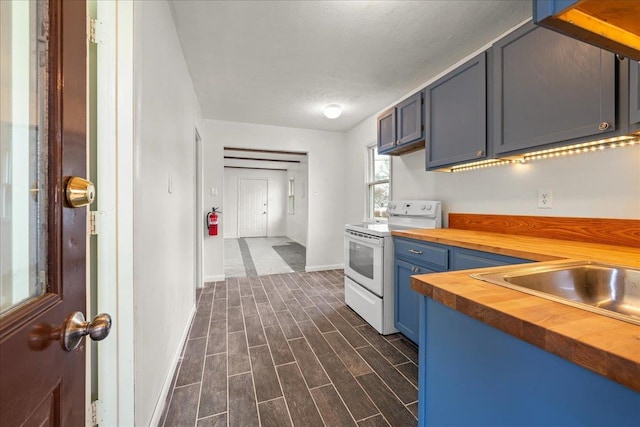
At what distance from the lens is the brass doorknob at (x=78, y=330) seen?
0.49 m

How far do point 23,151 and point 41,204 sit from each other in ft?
0.31

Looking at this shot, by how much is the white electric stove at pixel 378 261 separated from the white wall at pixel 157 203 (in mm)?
1559

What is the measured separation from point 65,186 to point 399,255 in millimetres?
2040

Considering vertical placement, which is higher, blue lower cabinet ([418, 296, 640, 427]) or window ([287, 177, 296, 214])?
window ([287, 177, 296, 214])

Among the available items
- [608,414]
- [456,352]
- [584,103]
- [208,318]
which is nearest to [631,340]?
[608,414]

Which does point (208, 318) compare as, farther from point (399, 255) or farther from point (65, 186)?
point (65, 186)

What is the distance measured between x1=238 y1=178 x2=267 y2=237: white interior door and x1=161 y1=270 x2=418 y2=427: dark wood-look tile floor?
18.3ft

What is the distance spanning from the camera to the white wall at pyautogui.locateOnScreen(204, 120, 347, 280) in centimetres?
398

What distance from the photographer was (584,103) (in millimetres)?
1267

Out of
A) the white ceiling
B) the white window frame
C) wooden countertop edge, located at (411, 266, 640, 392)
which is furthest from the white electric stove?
wooden countertop edge, located at (411, 266, 640, 392)

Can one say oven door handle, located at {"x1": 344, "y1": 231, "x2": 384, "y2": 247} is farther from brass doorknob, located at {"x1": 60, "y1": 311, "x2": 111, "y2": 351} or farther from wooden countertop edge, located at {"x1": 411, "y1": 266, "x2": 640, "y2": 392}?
brass doorknob, located at {"x1": 60, "y1": 311, "x2": 111, "y2": 351}

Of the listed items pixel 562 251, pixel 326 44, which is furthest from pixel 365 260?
pixel 326 44

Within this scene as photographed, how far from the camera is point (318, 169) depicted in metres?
4.39

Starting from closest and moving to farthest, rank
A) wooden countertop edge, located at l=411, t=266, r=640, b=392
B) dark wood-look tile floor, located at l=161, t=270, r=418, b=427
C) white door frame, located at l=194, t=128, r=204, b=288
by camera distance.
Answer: wooden countertop edge, located at l=411, t=266, r=640, b=392
dark wood-look tile floor, located at l=161, t=270, r=418, b=427
white door frame, located at l=194, t=128, r=204, b=288
